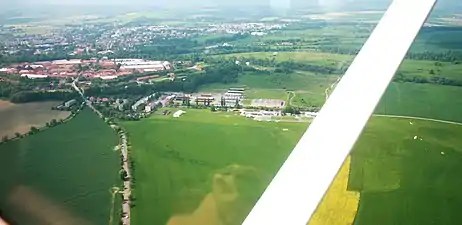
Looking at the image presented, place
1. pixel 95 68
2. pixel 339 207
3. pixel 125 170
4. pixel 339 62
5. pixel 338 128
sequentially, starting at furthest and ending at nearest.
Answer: pixel 95 68
pixel 125 170
pixel 339 62
pixel 339 207
pixel 338 128

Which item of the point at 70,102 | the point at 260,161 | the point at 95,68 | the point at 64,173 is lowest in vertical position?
the point at 64,173

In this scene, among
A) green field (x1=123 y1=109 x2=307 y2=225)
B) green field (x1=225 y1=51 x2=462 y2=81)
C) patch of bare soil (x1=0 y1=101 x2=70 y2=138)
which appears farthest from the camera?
patch of bare soil (x1=0 y1=101 x2=70 y2=138)

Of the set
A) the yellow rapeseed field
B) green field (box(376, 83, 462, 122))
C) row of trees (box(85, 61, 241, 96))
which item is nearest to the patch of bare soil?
row of trees (box(85, 61, 241, 96))

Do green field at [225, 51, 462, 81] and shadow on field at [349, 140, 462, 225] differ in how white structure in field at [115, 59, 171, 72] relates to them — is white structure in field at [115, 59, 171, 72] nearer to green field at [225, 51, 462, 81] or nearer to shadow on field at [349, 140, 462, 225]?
green field at [225, 51, 462, 81]

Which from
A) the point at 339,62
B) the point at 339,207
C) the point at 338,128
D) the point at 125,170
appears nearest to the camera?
the point at 338,128

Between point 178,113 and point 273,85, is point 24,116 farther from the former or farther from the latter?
point 273,85

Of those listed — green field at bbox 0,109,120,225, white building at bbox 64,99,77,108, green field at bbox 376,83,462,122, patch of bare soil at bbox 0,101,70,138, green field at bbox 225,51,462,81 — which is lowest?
green field at bbox 0,109,120,225

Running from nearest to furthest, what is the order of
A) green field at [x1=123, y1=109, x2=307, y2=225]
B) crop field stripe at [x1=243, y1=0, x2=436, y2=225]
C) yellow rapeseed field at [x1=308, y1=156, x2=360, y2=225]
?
crop field stripe at [x1=243, y1=0, x2=436, y2=225] → yellow rapeseed field at [x1=308, y1=156, x2=360, y2=225] → green field at [x1=123, y1=109, x2=307, y2=225]

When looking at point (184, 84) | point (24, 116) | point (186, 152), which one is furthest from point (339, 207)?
point (24, 116)
